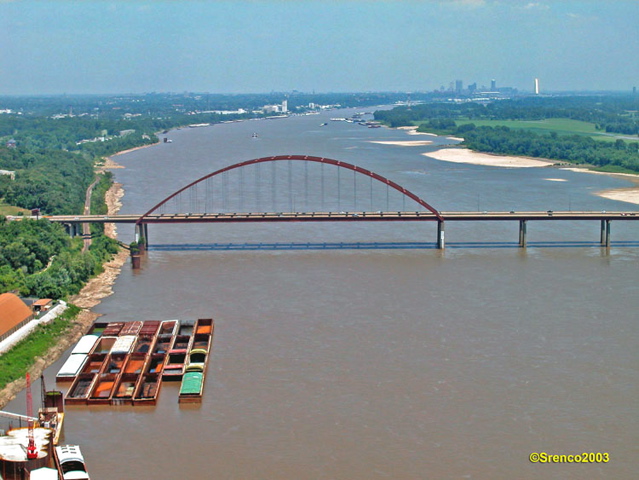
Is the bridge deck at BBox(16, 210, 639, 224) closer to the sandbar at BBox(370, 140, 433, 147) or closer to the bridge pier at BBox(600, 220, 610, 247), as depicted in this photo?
the bridge pier at BBox(600, 220, 610, 247)

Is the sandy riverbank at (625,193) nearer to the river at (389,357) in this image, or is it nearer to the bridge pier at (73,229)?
the river at (389,357)

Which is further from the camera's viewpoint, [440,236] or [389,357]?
[440,236]

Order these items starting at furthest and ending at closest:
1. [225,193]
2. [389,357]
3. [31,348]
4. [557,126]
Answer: [557,126]
[225,193]
[31,348]
[389,357]

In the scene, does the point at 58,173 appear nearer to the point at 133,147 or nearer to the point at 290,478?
the point at 133,147

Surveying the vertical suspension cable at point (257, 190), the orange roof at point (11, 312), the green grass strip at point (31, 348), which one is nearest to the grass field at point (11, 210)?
the vertical suspension cable at point (257, 190)

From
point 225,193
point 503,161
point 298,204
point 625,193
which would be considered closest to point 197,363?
point 298,204

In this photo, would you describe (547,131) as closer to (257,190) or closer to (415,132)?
(415,132)

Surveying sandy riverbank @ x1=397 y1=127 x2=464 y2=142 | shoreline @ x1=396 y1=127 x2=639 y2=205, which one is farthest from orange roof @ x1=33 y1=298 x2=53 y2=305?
sandy riverbank @ x1=397 y1=127 x2=464 y2=142

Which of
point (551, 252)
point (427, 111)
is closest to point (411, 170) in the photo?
point (551, 252)
